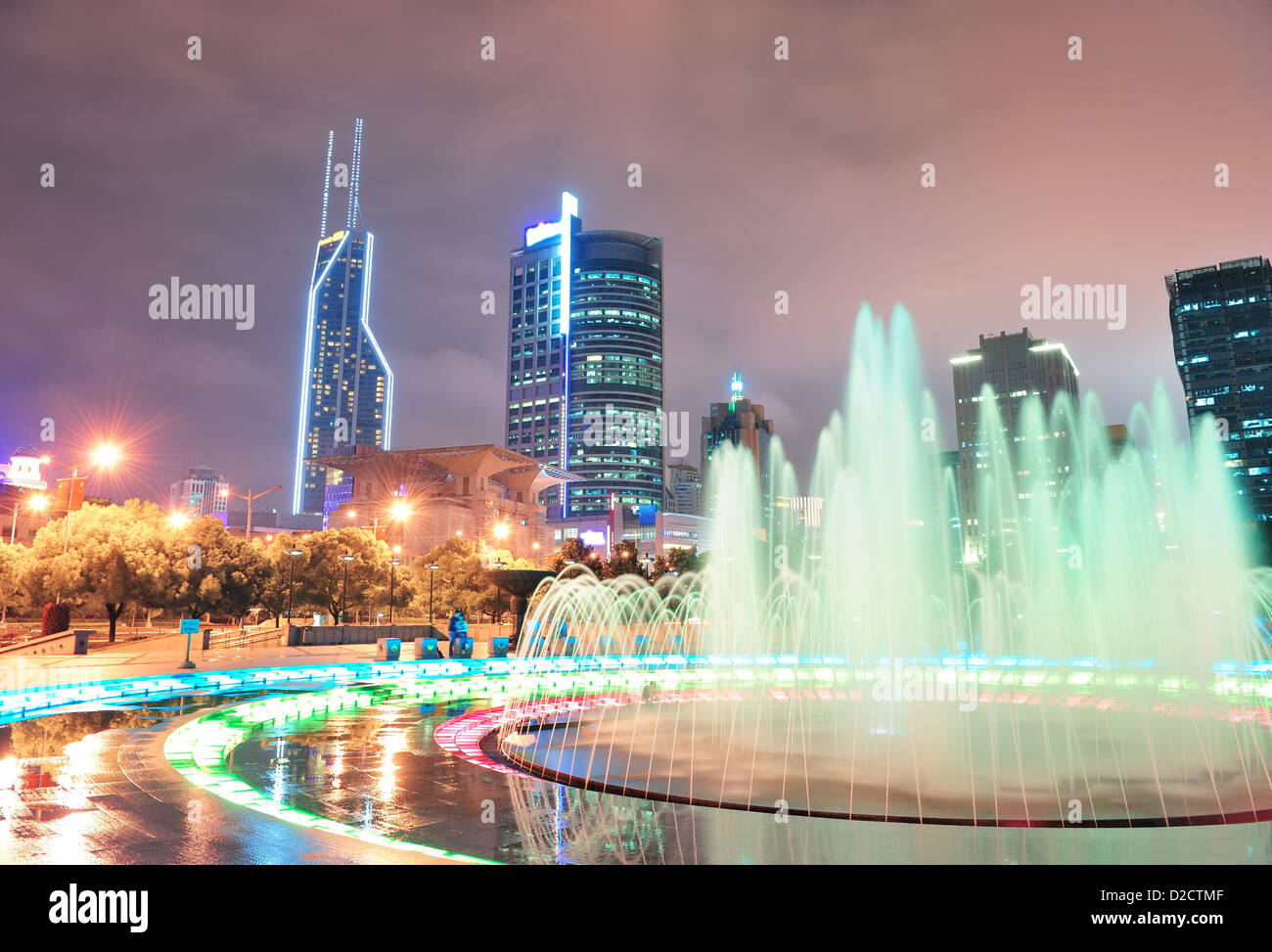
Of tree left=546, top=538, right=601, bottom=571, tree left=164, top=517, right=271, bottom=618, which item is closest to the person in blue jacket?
tree left=164, top=517, right=271, bottom=618

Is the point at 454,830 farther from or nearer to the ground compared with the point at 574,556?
nearer to the ground

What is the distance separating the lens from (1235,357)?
13025 centimetres

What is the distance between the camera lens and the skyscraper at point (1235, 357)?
126750 mm

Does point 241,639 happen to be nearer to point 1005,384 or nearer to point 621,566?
point 621,566

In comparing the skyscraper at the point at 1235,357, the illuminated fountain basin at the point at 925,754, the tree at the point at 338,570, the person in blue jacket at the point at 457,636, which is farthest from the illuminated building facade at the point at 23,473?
the skyscraper at the point at 1235,357

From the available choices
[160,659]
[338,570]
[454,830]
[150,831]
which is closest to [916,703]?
[454,830]

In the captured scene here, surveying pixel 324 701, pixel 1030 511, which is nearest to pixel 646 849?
pixel 324 701

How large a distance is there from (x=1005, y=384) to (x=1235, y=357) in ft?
127

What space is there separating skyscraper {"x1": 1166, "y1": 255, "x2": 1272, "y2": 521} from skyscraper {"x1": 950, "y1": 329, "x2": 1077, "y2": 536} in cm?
2413

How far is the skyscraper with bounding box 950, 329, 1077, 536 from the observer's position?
155375mm

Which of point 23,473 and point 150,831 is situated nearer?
point 150,831

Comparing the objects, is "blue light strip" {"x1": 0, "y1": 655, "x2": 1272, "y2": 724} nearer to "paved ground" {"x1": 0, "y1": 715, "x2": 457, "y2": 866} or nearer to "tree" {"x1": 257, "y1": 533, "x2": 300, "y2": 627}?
"paved ground" {"x1": 0, "y1": 715, "x2": 457, "y2": 866}

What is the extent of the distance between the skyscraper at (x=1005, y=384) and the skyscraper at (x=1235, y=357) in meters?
24.1
